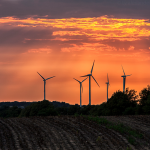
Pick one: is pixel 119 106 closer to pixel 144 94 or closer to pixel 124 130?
pixel 144 94

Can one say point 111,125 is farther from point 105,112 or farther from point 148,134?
point 105,112

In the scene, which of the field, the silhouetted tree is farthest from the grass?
the silhouetted tree

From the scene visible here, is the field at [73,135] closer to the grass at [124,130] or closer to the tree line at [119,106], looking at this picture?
the grass at [124,130]

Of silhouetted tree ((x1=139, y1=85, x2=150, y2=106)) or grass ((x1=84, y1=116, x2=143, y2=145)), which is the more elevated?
silhouetted tree ((x1=139, y1=85, x2=150, y2=106))

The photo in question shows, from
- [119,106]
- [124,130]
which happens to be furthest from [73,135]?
[119,106]

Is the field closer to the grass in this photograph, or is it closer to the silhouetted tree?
the grass

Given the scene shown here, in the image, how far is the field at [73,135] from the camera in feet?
110

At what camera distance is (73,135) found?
38.8 metres

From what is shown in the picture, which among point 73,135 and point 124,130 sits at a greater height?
point 124,130

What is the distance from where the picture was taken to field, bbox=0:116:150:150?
33656mm

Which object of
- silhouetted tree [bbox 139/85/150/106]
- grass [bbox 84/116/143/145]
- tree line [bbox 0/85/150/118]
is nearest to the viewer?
grass [bbox 84/116/143/145]

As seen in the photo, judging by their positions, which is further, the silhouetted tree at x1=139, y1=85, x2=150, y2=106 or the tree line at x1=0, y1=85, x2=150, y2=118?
the silhouetted tree at x1=139, y1=85, x2=150, y2=106

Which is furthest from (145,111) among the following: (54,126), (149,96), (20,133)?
(20,133)

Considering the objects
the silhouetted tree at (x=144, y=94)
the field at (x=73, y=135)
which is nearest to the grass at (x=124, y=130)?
the field at (x=73, y=135)
